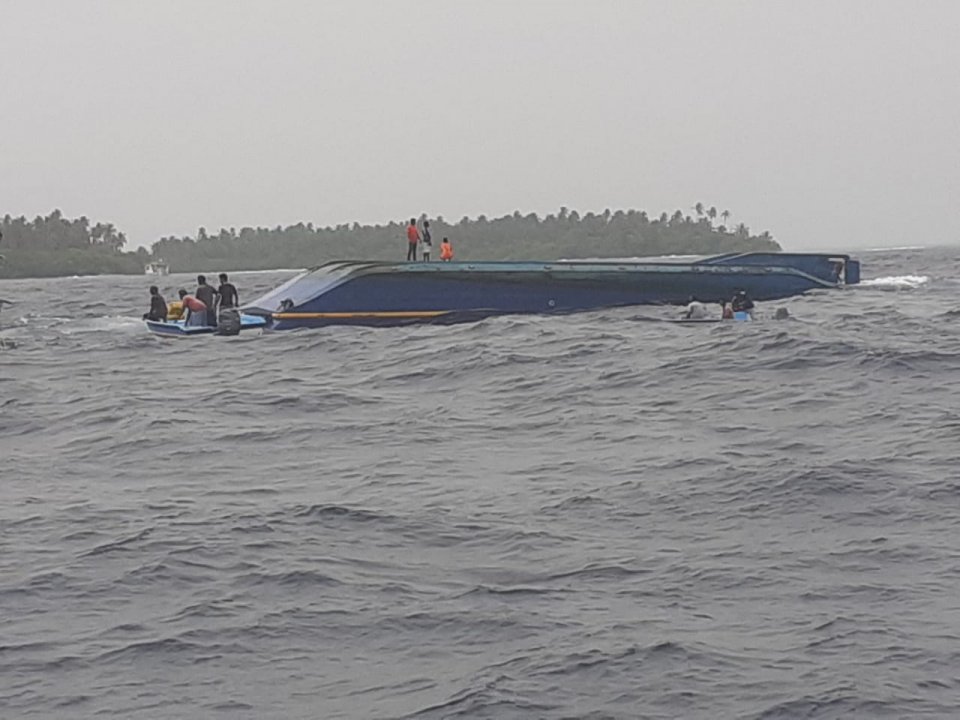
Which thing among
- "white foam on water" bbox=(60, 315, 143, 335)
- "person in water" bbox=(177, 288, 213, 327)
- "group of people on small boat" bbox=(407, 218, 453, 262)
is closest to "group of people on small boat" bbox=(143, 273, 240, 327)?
"person in water" bbox=(177, 288, 213, 327)

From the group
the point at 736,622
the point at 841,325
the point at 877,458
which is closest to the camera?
the point at 736,622

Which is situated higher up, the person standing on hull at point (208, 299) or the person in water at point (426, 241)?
the person in water at point (426, 241)

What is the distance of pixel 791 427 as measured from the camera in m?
14.0

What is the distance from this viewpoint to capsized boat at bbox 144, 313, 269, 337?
2783cm

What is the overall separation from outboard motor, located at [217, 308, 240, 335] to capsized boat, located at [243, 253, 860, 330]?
3.43ft

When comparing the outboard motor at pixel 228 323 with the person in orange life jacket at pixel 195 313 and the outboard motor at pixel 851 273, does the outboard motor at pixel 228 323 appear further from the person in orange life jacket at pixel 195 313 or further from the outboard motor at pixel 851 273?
the outboard motor at pixel 851 273

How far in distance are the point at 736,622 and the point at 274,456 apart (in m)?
6.45

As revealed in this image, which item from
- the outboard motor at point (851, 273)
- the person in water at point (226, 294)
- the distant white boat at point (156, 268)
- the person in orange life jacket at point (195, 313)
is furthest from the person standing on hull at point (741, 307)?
the distant white boat at point (156, 268)

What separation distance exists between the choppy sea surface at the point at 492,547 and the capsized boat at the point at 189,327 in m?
9.07

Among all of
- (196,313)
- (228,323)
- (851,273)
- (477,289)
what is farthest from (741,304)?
(851,273)

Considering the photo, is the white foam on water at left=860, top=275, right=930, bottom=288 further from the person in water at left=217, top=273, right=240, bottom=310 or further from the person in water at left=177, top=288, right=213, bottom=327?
the person in water at left=177, top=288, right=213, bottom=327

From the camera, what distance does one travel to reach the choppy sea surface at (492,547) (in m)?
6.61

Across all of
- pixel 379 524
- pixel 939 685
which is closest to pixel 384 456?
pixel 379 524

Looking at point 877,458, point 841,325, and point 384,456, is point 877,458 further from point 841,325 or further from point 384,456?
point 841,325
